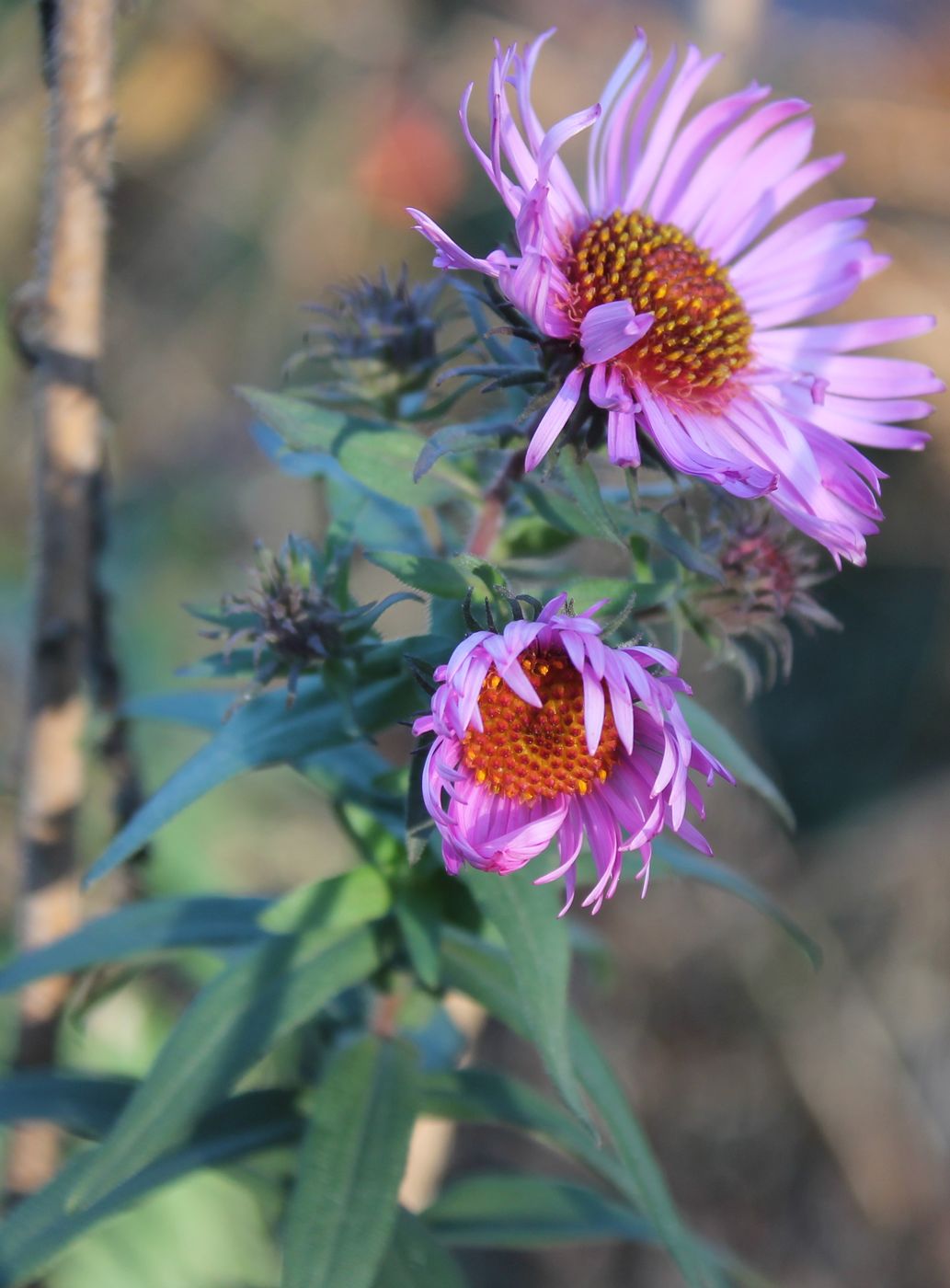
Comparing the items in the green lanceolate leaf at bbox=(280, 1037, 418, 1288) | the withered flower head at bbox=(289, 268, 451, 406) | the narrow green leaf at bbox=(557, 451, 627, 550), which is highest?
the withered flower head at bbox=(289, 268, 451, 406)

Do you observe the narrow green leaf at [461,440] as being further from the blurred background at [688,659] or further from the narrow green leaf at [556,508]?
the blurred background at [688,659]

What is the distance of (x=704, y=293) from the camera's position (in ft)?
2.65

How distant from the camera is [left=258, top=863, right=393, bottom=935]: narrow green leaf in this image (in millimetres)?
811

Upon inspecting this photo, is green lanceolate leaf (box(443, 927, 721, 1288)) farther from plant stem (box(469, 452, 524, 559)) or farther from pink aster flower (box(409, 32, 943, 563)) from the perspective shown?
pink aster flower (box(409, 32, 943, 563))

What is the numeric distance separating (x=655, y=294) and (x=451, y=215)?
9.07 ft

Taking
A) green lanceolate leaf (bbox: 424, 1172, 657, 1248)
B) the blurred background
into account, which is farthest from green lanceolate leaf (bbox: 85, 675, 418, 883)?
the blurred background

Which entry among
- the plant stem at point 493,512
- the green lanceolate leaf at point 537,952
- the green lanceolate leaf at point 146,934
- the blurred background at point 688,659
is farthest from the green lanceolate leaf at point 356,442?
the blurred background at point 688,659

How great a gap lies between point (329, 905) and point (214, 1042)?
118 mm

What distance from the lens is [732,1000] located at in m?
2.48

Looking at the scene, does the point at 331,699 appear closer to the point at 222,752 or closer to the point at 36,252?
the point at 222,752

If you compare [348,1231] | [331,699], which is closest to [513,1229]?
[348,1231]

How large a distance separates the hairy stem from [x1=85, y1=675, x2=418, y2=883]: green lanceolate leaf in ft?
0.70

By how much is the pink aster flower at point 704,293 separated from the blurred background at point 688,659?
39.4 inches

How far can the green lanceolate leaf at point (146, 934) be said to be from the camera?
85 centimetres
